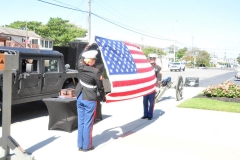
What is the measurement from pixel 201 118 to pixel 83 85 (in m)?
4.34

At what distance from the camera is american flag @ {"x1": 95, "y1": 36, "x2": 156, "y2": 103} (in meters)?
5.31

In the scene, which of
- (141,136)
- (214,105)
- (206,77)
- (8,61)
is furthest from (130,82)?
(206,77)

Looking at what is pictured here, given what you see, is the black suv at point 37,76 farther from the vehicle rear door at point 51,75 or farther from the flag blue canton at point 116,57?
the flag blue canton at point 116,57

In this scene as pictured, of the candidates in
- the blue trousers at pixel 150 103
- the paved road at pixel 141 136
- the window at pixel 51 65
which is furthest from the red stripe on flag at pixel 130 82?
the window at pixel 51 65

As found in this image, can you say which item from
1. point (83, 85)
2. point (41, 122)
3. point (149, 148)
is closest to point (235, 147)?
point (149, 148)

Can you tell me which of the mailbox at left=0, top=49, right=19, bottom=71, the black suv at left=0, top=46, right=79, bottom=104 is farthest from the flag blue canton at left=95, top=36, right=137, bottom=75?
the black suv at left=0, top=46, right=79, bottom=104

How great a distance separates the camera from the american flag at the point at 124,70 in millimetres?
5309

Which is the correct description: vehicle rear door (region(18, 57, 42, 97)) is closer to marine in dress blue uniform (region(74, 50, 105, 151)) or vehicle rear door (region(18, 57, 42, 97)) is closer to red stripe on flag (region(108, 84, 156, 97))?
marine in dress blue uniform (region(74, 50, 105, 151))

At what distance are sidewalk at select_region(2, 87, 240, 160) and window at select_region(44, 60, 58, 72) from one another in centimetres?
137

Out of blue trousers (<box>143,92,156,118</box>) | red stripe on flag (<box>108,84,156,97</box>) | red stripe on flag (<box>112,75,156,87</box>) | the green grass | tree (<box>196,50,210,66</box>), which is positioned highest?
tree (<box>196,50,210,66</box>)

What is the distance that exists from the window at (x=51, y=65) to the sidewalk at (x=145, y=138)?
1.37 meters

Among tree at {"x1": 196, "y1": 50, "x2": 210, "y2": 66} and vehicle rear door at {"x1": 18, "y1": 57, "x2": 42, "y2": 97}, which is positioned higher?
tree at {"x1": 196, "y1": 50, "x2": 210, "y2": 66}

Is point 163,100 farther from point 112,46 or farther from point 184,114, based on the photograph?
point 112,46

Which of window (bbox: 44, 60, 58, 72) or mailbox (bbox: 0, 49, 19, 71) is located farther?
window (bbox: 44, 60, 58, 72)
